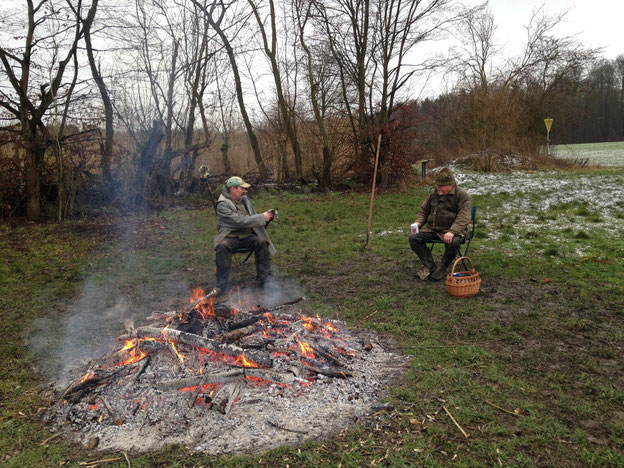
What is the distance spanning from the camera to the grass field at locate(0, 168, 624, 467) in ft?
8.07

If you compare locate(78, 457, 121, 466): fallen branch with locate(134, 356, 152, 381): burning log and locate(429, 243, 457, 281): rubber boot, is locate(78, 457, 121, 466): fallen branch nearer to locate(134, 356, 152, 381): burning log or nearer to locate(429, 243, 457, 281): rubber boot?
locate(134, 356, 152, 381): burning log

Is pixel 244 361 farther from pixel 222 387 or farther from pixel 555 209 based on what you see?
pixel 555 209

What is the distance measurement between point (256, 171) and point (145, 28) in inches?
215

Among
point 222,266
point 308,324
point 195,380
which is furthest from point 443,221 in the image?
point 195,380

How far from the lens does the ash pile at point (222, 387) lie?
2.62 m

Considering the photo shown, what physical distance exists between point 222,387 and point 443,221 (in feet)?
12.0

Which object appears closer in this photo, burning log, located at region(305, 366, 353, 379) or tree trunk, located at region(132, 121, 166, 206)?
burning log, located at region(305, 366, 353, 379)

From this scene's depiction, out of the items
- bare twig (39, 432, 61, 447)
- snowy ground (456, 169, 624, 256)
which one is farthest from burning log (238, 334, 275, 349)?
snowy ground (456, 169, 624, 256)

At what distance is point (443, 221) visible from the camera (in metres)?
5.48

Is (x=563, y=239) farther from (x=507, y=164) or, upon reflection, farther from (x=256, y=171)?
(x=507, y=164)

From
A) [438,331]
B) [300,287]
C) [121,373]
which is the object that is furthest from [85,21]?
[438,331]

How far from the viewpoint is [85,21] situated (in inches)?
418

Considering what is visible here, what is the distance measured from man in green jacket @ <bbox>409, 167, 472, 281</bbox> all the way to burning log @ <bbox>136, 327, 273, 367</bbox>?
292 centimetres

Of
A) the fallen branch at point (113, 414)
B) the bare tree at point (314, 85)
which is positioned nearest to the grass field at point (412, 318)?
the fallen branch at point (113, 414)
